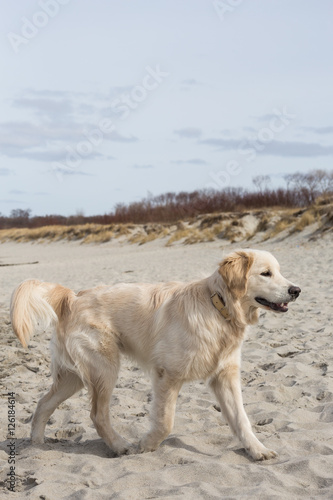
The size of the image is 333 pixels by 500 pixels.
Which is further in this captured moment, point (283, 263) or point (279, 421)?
point (283, 263)

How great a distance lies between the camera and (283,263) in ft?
49.4

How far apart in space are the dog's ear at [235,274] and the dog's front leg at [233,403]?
0.58m

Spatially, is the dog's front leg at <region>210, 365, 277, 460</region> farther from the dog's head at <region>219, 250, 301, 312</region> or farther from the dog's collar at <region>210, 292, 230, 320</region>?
the dog's head at <region>219, 250, 301, 312</region>

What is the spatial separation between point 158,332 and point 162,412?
588 mm

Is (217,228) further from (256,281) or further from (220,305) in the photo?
(220,305)

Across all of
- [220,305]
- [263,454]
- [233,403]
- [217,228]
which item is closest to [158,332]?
[220,305]

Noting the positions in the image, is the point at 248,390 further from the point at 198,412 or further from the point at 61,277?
the point at 61,277

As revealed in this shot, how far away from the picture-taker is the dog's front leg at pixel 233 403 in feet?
12.5

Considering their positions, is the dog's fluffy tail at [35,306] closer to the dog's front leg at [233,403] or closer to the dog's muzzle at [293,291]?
the dog's front leg at [233,403]

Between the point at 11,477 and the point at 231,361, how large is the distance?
173cm

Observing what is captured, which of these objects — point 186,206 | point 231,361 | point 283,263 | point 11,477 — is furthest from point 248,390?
point 186,206

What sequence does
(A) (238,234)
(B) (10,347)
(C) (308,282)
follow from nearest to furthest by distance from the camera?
(B) (10,347) → (C) (308,282) → (A) (238,234)

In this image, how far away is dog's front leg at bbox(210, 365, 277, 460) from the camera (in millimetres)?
3801

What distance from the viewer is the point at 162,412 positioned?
3.85 m
